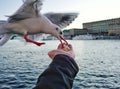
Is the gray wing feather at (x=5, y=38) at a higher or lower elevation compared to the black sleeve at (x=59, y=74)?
higher

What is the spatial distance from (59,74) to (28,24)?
1453mm

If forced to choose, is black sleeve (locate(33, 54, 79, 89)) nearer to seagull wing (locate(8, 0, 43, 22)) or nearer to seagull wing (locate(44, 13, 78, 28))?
seagull wing (locate(8, 0, 43, 22))

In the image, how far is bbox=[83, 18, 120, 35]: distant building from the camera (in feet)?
350

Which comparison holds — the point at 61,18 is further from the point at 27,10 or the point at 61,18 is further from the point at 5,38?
the point at 5,38

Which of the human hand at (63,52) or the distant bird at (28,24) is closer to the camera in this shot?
the human hand at (63,52)

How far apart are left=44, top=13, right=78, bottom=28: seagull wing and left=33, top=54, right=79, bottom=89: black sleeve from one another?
1444mm

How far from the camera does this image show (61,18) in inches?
119

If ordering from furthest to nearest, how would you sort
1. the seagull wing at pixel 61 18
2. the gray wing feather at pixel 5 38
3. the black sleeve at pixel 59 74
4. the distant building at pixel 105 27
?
the distant building at pixel 105 27
the seagull wing at pixel 61 18
the gray wing feather at pixel 5 38
the black sleeve at pixel 59 74

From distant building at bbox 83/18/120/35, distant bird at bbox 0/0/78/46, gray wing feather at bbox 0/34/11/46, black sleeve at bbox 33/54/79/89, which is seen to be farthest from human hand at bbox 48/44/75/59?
distant building at bbox 83/18/120/35

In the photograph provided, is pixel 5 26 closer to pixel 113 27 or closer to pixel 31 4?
pixel 31 4

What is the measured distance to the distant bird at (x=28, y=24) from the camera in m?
2.76

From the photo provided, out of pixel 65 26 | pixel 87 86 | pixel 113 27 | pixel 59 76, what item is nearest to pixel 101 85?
pixel 87 86

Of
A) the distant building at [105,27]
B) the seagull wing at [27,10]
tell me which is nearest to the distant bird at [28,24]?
the seagull wing at [27,10]

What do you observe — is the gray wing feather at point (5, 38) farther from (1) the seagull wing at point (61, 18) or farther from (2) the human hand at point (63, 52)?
(2) the human hand at point (63, 52)
